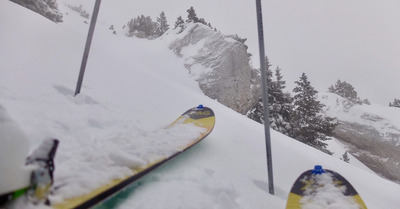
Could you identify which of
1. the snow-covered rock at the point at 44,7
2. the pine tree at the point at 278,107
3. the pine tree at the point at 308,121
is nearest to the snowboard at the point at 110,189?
the pine tree at the point at 278,107

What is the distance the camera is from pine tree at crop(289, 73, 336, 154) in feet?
51.3

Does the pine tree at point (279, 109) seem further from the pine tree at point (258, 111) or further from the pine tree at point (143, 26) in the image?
the pine tree at point (143, 26)

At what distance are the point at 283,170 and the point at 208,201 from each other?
73.0 inches

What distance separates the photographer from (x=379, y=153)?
2414 centimetres

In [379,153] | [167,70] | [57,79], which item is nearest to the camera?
[57,79]

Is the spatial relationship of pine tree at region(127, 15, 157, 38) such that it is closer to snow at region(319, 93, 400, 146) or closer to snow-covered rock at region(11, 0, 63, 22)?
snow-covered rock at region(11, 0, 63, 22)

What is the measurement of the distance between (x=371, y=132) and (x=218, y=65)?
74.0 ft

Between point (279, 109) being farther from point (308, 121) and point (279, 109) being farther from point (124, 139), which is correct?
point (124, 139)

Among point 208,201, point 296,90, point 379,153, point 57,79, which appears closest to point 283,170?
point 208,201

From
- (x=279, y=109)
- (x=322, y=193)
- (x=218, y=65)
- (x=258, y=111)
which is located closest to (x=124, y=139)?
(x=322, y=193)

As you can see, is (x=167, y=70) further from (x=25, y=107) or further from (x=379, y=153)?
(x=379, y=153)

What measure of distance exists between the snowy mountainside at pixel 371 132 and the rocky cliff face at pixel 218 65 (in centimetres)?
1657

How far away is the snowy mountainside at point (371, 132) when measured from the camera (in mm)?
23288

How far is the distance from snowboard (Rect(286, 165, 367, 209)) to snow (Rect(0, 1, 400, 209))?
19 cm
